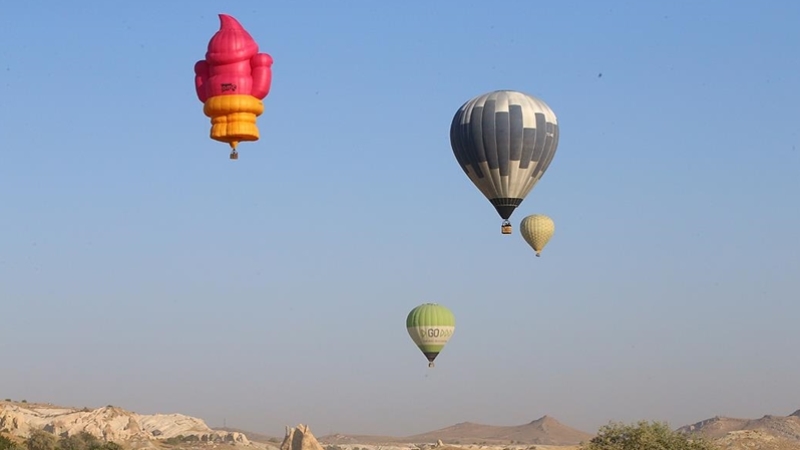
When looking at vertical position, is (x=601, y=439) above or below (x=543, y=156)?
below

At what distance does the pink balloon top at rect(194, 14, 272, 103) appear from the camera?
53.9 m

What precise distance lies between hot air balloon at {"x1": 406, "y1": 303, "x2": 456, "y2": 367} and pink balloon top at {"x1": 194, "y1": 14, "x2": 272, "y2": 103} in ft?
179

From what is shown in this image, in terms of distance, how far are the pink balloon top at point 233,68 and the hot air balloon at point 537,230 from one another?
169ft

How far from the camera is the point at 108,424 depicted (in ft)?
486

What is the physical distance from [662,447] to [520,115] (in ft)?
69.7

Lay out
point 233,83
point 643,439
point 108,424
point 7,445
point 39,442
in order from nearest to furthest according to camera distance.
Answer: point 233,83, point 643,439, point 7,445, point 39,442, point 108,424

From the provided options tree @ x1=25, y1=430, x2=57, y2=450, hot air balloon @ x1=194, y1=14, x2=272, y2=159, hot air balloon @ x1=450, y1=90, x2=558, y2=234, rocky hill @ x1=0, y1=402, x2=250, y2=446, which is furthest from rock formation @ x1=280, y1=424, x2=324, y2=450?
hot air balloon @ x1=194, y1=14, x2=272, y2=159

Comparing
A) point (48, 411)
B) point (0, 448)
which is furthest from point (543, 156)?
point (48, 411)

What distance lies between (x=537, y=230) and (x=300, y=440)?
4617 centimetres

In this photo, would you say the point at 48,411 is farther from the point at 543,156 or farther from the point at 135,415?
the point at 543,156

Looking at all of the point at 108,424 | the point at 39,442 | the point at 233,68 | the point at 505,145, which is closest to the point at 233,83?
the point at 233,68

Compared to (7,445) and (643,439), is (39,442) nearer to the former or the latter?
(7,445)

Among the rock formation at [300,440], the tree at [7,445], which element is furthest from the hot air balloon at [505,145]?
the rock formation at [300,440]

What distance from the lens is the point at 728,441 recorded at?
420 feet
